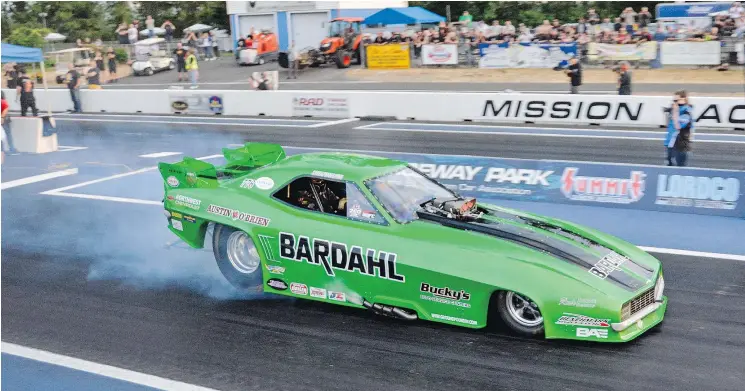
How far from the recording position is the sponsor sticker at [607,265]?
22.5 feet

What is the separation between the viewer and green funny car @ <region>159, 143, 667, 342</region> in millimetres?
6695

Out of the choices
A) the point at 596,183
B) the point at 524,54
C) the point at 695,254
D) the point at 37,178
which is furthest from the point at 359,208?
the point at 524,54

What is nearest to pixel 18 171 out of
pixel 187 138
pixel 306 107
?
pixel 187 138

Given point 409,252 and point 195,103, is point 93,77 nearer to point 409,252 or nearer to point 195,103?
point 195,103

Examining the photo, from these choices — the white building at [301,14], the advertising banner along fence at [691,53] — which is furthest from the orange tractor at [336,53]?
the advertising banner along fence at [691,53]

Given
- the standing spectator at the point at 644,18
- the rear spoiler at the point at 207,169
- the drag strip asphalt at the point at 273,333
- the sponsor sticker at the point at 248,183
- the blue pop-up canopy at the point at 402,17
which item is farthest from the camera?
the blue pop-up canopy at the point at 402,17

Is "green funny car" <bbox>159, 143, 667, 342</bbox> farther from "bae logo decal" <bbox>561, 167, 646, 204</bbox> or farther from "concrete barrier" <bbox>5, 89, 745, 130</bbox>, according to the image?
"concrete barrier" <bbox>5, 89, 745, 130</bbox>

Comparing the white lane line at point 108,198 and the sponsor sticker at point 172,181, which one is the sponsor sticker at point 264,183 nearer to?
the sponsor sticker at point 172,181

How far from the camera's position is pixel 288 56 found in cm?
3791

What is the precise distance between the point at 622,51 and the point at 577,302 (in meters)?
26.3

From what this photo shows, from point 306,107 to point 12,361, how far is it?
60.0ft

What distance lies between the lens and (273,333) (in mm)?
7457

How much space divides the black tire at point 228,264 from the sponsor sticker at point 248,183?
19.0 inches

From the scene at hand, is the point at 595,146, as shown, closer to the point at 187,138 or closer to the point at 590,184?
the point at 590,184
